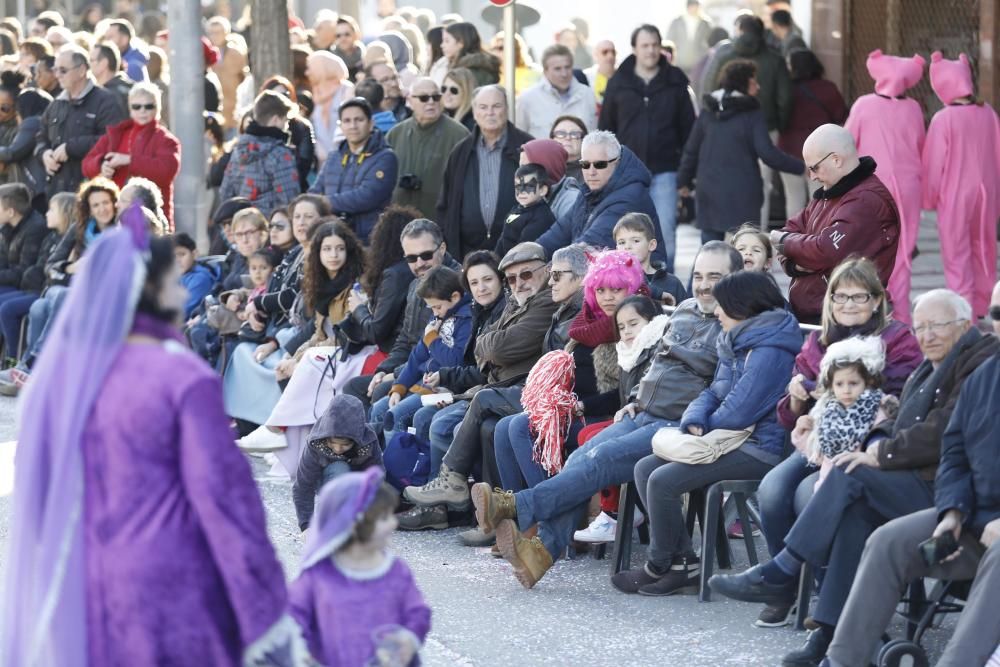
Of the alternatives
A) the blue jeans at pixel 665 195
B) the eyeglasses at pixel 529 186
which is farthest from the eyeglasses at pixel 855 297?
the blue jeans at pixel 665 195

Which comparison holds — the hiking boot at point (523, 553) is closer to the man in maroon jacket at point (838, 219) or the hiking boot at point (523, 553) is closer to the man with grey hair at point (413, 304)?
the man in maroon jacket at point (838, 219)

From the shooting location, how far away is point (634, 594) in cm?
780

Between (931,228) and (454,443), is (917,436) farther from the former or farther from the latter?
(931,228)

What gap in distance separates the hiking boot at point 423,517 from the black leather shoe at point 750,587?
2325 mm

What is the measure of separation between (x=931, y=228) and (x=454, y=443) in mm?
8441

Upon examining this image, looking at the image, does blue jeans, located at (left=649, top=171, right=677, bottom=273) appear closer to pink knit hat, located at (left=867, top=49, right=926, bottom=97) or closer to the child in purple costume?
pink knit hat, located at (left=867, top=49, right=926, bottom=97)

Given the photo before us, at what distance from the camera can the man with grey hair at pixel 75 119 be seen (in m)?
15.3

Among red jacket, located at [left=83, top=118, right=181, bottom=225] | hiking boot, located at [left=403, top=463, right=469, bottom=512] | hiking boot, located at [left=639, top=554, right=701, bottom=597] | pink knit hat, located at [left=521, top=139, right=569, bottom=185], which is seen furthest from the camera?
red jacket, located at [left=83, top=118, right=181, bottom=225]

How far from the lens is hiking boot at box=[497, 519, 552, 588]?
777cm

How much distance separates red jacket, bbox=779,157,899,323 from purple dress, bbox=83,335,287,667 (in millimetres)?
4540

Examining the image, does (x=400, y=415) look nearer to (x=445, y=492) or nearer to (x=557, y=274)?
(x=445, y=492)

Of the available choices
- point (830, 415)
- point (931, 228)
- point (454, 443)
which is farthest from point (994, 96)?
point (830, 415)

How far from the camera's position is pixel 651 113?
44.1 ft

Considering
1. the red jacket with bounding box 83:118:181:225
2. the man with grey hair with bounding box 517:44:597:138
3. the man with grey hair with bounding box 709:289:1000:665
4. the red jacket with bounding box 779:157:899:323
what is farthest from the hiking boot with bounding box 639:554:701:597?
the red jacket with bounding box 83:118:181:225
